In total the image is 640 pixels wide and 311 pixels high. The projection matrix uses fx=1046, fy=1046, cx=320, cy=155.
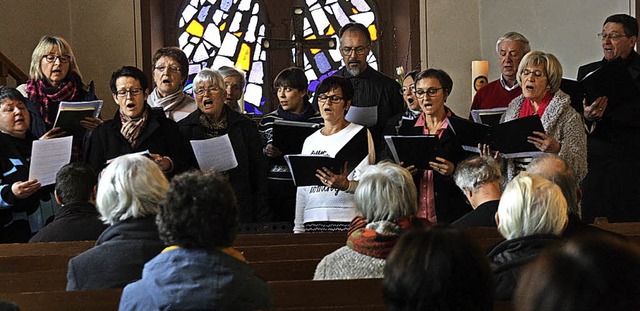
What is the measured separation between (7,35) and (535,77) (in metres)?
5.12

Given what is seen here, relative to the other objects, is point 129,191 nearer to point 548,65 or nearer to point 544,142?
point 544,142

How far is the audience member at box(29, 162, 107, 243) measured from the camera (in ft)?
14.4

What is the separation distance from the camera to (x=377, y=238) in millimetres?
3463

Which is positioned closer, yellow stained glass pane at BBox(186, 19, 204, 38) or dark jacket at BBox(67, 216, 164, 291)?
dark jacket at BBox(67, 216, 164, 291)

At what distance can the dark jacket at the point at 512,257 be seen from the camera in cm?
302

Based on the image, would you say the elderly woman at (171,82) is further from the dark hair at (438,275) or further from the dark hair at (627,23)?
the dark hair at (438,275)

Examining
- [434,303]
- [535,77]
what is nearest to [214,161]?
[535,77]

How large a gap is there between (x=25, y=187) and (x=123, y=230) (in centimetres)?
201

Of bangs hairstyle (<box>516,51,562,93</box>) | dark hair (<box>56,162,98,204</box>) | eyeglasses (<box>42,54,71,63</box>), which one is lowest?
dark hair (<box>56,162,98,204</box>)

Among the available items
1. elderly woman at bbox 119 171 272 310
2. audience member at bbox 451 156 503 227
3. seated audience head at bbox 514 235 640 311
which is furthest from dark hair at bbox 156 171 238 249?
audience member at bbox 451 156 503 227

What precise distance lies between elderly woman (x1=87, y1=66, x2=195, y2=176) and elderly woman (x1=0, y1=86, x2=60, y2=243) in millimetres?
263

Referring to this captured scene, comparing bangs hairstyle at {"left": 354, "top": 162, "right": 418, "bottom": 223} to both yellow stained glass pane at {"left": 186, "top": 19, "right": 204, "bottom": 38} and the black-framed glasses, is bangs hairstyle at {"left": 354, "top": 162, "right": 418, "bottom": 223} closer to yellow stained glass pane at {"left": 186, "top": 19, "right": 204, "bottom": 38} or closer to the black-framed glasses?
the black-framed glasses

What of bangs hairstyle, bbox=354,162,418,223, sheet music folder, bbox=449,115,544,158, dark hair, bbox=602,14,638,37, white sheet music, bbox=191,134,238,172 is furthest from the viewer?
dark hair, bbox=602,14,638,37

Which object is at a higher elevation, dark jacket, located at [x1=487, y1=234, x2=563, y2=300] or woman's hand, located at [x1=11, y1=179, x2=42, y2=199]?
woman's hand, located at [x1=11, y1=179, x2=42, y2=199]
